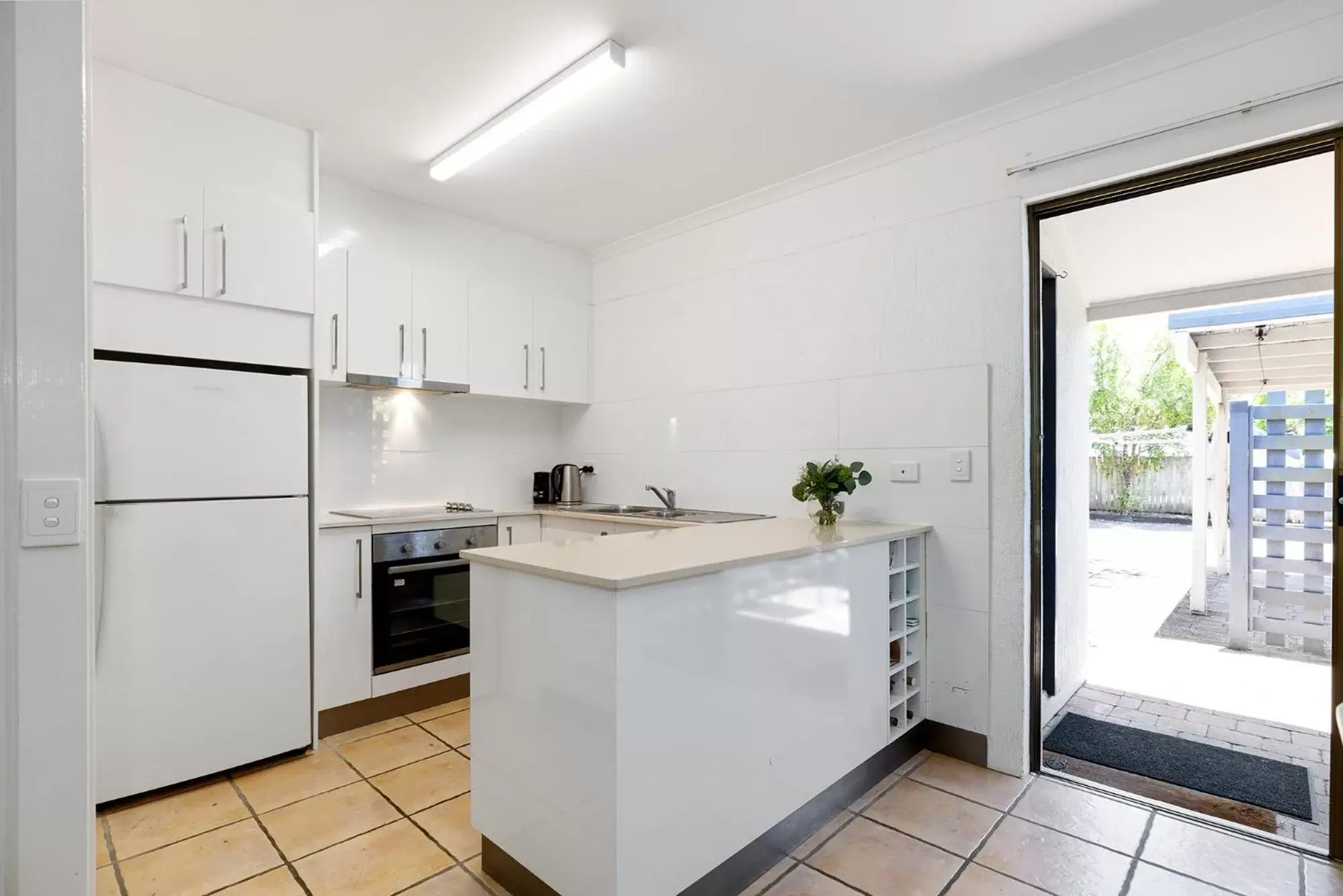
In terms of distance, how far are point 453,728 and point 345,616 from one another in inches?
26.8

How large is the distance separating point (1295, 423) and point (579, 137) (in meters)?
4.26

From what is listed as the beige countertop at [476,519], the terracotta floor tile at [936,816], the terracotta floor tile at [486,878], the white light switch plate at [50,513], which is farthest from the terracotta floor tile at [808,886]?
the white light switch plate at [50,513]

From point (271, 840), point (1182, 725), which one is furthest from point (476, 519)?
point (1182, 725)

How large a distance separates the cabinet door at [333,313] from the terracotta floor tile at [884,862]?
8.99 feet

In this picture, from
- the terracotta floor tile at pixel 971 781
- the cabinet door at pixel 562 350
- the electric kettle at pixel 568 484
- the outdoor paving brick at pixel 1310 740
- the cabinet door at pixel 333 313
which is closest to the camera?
the terracotta floor tile at pixel 971 781

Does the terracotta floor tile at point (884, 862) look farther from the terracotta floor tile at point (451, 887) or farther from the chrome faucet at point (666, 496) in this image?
the chrome faucet at point (666, 496)

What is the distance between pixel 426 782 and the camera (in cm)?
237

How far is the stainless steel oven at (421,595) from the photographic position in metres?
2.95

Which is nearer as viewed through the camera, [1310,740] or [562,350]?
[1310,740]

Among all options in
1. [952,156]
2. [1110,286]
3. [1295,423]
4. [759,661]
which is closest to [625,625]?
[759,661]

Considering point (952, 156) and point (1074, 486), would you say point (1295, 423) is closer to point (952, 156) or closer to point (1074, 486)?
point (1074, 486)

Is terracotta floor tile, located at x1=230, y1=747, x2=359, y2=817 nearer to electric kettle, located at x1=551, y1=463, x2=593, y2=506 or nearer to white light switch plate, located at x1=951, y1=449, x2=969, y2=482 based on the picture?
electric kettle, located at x1=551, y1=463, x2=593, y2=506

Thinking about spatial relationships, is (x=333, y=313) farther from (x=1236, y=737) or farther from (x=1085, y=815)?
(x=1236, y=737)

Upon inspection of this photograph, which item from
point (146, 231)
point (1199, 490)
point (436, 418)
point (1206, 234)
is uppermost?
point (1206, 234)
